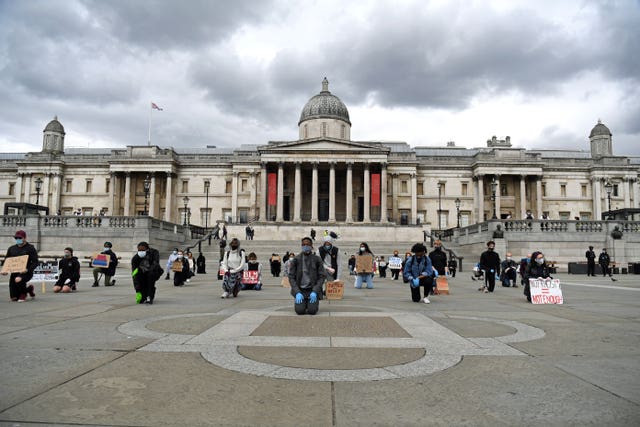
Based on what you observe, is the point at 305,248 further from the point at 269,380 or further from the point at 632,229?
the point at 632,229

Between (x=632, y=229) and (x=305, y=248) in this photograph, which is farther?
(x=632, y=229)

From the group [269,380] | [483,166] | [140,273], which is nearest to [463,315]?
[269,380]

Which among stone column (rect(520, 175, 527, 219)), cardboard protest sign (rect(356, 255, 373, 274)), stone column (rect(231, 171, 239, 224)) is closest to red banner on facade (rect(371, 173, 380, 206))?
stone column (rect(231, 171, 239, 224))

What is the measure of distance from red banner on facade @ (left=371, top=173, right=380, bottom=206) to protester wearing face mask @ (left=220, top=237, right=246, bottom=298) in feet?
153

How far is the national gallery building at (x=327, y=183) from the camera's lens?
64375 millimetres

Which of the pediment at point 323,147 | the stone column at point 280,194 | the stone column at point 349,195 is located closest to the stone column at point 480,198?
the pediment at point 323,147

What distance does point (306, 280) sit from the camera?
9.71m

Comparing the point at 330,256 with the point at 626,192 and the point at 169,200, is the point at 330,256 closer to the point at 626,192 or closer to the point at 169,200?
the point at 169,200

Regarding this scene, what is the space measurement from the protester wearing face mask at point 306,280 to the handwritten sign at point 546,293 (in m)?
6.52

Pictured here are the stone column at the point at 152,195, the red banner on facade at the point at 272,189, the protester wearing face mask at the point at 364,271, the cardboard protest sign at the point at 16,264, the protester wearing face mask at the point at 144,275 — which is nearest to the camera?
the protester wearing face mask at the point at 144,275

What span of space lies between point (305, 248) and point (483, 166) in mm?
59483

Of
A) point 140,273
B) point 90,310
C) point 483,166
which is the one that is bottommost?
point 90,310

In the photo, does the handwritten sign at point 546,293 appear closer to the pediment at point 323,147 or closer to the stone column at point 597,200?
the pediment at point 323,147

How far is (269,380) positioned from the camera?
176 inches
